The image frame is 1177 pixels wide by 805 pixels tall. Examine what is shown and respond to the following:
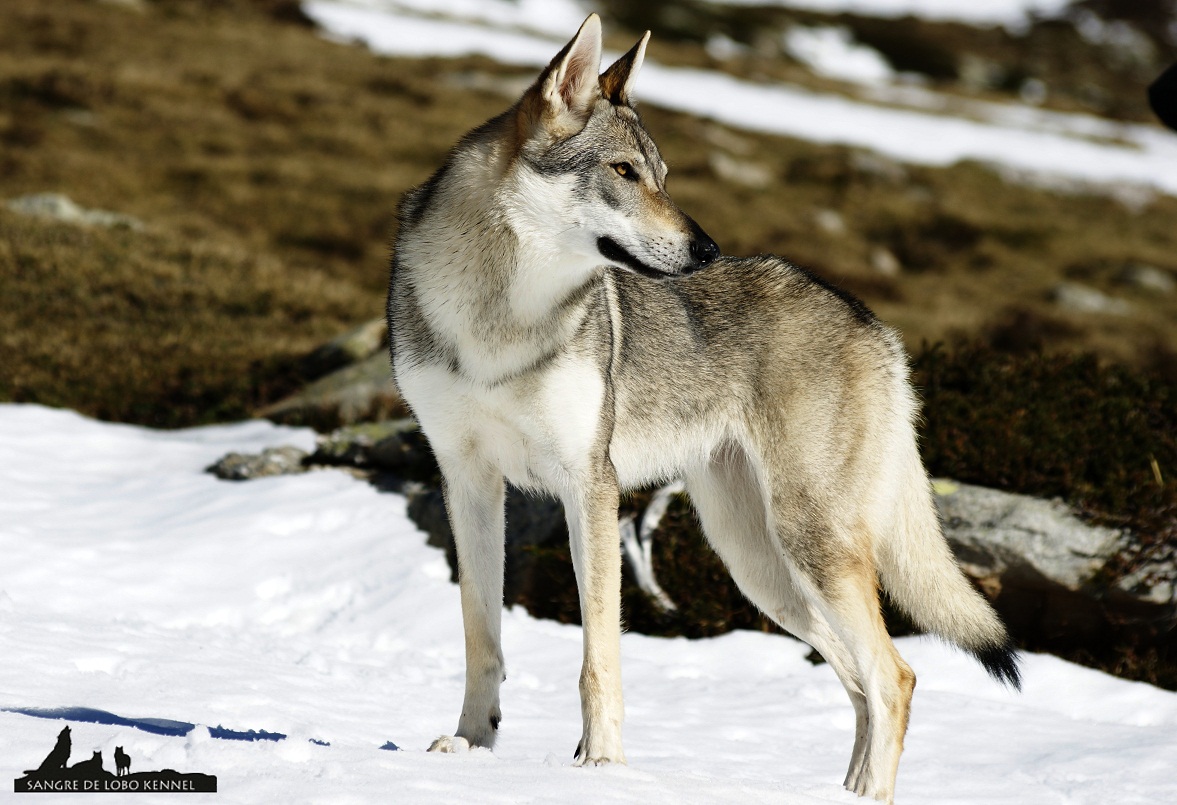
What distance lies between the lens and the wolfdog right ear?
422 centimetres

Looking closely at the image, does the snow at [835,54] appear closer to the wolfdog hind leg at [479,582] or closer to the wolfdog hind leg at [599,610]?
the wolfdog hind leg at [479,582]

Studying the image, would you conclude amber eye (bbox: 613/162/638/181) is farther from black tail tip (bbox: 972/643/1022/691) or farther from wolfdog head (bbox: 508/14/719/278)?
black tail tip (bbox: 972/643/1022/691)

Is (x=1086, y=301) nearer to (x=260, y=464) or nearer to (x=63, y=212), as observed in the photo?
(x=260, y=464)

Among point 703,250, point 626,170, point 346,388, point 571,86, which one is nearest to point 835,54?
point 346,388

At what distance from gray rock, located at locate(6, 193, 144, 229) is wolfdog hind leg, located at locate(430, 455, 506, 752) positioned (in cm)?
1147

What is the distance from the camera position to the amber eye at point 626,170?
4.25m

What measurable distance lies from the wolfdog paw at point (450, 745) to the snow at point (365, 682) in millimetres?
175

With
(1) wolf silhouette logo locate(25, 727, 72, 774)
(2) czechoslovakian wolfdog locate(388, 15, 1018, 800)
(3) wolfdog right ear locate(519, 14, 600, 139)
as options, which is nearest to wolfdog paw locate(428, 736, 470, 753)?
(2) czechoslovakian wolfdog locate(388, 15, 1018, 800)

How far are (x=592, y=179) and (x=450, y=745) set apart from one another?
2263 millimetres

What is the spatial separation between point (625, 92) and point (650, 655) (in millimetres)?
3584

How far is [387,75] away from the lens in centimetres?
2959

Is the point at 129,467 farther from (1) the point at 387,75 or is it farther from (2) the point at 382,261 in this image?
(1) the point at 387,75

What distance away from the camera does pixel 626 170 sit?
14.0 feet
